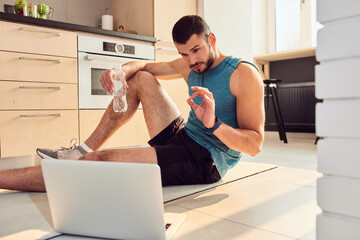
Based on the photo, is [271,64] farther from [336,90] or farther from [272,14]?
[336,90]

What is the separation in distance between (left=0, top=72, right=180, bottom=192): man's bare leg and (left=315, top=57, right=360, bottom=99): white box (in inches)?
37.5

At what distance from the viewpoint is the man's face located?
1.44m

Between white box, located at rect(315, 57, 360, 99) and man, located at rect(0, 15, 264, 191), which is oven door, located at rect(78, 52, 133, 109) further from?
white box, located at rect(315, 57, 360, 99)

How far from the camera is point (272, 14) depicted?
14.9ft

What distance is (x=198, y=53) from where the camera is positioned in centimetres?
145

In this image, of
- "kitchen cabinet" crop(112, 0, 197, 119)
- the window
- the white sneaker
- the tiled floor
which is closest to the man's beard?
the tiled floor

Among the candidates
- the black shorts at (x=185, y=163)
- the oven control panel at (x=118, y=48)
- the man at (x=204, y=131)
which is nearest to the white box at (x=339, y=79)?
the man at (x=204, y=131)

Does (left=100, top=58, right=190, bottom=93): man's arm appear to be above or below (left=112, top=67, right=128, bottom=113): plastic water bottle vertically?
above

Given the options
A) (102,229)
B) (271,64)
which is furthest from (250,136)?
(271,64)

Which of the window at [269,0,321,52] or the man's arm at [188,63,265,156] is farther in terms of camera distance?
the window at [269,0,321,52]

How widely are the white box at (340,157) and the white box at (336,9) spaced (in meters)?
0.21

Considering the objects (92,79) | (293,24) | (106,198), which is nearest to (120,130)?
(92,79)

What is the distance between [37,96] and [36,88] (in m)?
0.05

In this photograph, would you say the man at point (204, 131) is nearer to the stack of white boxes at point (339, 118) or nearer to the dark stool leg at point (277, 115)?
the stack of white boxes at point (339, 118)
